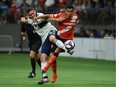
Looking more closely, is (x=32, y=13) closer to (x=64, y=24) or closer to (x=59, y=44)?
(x=64, y=24)

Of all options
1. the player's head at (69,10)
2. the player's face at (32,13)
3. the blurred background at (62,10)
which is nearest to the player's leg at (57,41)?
the player's head at (69,10)

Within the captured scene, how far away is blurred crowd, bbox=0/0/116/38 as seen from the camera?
→ 1268 inches

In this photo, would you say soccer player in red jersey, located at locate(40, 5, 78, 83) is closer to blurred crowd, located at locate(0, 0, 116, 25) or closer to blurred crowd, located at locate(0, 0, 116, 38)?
blurred crowd, located at locate(0, 0, 116, 38)

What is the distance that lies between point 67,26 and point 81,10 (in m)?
17.8

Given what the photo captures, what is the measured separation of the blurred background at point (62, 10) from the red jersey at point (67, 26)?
15.4 meters

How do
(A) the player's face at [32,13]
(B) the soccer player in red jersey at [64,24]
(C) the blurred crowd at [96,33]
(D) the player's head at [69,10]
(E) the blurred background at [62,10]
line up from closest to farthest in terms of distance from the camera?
(D) the player's head at [69,10], (B) the soccer player in red jersey at [64,24], (A) the player's face at [32,13], (C) the blurred crowd at [96,33], (E) the blurred background at [62,10]

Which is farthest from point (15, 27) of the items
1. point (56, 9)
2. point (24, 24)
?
point (24, 24)

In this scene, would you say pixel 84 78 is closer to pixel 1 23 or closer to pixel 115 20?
pixel 115 20

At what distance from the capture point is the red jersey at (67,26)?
1570 cm

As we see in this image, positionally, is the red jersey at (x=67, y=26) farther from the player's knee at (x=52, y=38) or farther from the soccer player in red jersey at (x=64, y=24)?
the player's knee at (x=52, y=38)

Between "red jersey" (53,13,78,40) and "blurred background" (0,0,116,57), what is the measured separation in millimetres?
15358

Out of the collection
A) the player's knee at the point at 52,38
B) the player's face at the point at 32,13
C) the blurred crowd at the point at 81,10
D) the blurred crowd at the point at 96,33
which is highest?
the player's face at the point at 32,13

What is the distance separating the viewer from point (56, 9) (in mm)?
33969

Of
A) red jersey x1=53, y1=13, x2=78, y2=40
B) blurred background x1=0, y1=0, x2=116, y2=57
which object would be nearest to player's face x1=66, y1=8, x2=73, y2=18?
red jersey x1=53, y1=13, x2=78, y2=40
